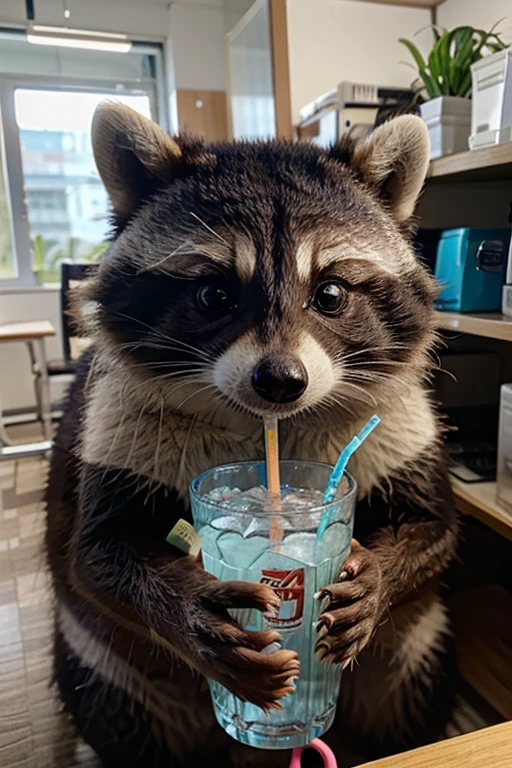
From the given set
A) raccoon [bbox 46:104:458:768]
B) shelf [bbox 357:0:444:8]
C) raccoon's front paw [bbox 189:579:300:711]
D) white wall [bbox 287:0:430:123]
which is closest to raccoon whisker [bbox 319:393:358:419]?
raccoon [bbox 46:104:458:768]

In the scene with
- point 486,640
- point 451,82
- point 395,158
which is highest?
point 451,82

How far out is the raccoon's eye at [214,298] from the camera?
552mm

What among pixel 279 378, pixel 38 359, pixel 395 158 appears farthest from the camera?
pixel 38 359

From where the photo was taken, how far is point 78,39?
719mm

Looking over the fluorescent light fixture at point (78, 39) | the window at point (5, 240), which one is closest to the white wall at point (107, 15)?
the fluorescent light fixture at point (78, 39)

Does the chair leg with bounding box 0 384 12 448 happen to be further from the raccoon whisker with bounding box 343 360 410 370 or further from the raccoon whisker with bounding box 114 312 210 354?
the raccoon whisker with bounding box 343 360 410 370

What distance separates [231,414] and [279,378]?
15 cm

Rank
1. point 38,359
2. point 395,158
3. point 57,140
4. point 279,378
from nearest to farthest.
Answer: point 279,378, point 395,158, point 57,140, point 38,359

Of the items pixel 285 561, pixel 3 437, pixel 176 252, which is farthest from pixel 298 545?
pixel 3 437

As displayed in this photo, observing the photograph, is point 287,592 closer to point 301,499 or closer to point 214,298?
point 301,499

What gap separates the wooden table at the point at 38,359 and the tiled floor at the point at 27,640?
0.07ft

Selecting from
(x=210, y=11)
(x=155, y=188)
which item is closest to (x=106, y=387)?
(x=155, y=188)

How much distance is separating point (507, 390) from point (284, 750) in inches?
20.6

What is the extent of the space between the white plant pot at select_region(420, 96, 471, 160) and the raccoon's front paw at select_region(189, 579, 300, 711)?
24.7 inches
